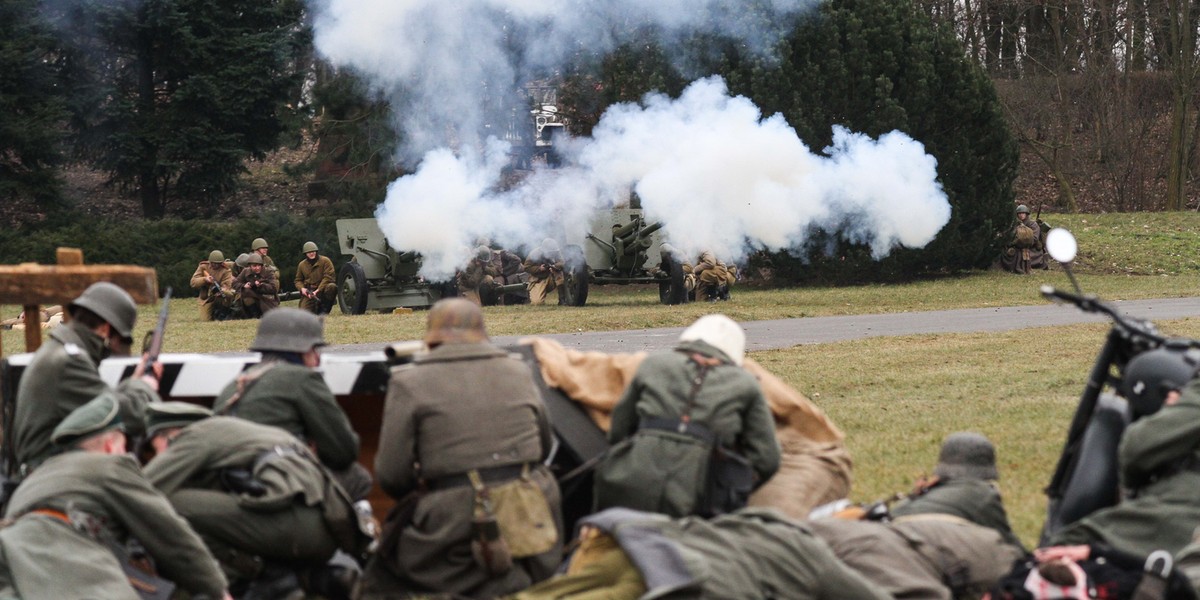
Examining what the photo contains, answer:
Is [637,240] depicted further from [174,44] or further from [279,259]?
[174,44]

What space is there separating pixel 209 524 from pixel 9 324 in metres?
18.1

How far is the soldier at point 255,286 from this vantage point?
25906mm

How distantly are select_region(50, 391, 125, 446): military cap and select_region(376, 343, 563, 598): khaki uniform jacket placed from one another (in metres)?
1.11

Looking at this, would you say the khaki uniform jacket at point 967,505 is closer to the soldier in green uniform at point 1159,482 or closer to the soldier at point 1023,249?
the soldier in green uniform at point 1159,482

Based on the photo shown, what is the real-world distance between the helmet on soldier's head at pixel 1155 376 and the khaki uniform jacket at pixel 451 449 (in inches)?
93.1

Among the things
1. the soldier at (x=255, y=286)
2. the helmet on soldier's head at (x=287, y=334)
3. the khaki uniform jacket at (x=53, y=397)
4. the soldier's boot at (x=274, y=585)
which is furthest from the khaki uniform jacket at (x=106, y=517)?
the soldier at (x=255, y=286)

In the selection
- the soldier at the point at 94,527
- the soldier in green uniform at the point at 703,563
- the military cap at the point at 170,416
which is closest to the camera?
the soldier in green uniform at the point at 703,563

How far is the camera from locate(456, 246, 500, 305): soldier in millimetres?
27797

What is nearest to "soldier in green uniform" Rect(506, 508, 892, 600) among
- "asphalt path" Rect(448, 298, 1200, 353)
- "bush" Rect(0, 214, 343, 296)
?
"asphalt path" Rect(448, 298, 1200, 353)

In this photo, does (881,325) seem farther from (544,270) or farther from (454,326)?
(454,326)

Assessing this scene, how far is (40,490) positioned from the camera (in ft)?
18.3

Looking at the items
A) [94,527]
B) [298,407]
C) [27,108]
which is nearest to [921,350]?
[298,407]

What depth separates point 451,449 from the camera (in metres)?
6.34

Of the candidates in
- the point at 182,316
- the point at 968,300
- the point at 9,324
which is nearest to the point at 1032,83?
the point at 968,300
